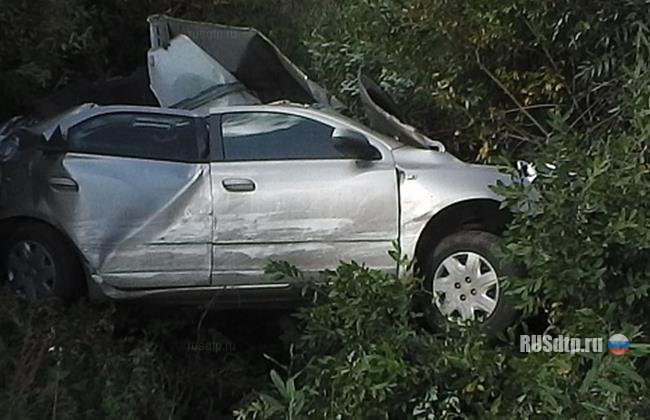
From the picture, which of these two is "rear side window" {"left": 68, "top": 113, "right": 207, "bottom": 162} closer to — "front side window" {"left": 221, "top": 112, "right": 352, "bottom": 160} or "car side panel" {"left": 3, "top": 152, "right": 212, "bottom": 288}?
"car side panel" {"left": 3, "top": 152, "right": 212, "bottom": 288}

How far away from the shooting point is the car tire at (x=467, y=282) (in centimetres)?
661

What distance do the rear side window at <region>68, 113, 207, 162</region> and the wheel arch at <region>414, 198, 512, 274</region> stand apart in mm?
1537

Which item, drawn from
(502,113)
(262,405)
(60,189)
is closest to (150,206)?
(60,189)

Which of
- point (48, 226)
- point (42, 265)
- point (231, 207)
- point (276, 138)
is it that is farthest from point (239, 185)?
point (42, 265)

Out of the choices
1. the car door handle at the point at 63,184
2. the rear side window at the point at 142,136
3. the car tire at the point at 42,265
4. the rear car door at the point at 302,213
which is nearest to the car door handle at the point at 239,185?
the rear car door at the point at 302,213

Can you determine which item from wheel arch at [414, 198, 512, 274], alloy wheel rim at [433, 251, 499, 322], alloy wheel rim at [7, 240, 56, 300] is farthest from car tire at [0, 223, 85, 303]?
alloy wheel rim at [433, 251, 499, 322]

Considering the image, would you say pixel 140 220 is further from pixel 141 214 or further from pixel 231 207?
pixel 231 207

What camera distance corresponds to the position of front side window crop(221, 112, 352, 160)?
701 centimetres

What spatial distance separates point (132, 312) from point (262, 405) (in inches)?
90.6

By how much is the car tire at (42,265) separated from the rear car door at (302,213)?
0.94 m

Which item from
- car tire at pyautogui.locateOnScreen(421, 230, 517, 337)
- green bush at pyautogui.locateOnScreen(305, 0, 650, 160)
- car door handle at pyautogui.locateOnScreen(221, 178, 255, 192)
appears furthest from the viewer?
car door handle at pyautogui.locateOnScreen(221, 178, 255, 192)

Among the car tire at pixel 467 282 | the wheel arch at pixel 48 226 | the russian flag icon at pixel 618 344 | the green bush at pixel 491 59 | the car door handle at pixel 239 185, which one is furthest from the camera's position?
the wheel arch at pixel 48 226

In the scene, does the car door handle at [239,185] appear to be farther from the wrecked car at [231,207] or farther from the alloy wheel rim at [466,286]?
the alloy wheel rim at [466,286]

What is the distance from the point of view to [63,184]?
23.0 feet
